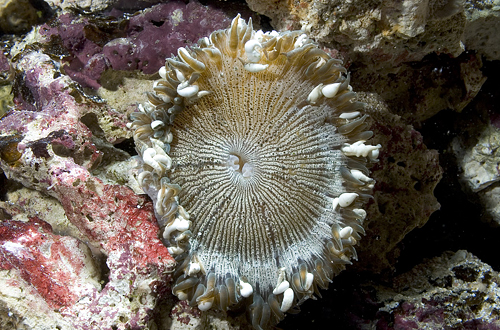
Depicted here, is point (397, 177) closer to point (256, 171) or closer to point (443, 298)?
point (443, 298)

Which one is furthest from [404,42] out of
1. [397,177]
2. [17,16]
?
[17,16]

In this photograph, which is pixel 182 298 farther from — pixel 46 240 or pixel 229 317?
pixel 46 240

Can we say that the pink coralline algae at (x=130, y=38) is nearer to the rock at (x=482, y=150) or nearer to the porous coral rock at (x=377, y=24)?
the porous coral rock at (x=377, y=24)

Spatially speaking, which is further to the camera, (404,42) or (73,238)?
(404,42)

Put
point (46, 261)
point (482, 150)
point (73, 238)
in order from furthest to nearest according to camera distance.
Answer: point (482, 150)
point (73, 238)
point (46, 261)

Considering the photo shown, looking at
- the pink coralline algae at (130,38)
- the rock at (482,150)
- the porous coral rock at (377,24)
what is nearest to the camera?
the porous coral rock at (377,24)

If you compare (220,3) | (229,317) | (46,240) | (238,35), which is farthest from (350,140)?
(46,240)

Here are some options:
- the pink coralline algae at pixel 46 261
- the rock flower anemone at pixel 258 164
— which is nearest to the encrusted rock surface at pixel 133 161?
the pink coralline algae at pixel 46 261
